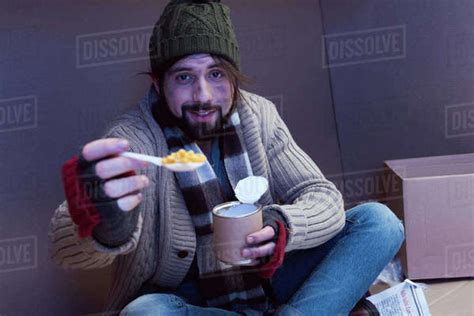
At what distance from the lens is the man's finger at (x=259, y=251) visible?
118 cm

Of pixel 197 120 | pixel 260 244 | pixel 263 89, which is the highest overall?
pixel 263 89

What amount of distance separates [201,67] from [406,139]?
0.95m

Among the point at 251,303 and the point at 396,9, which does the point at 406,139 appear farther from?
the point at 251,303

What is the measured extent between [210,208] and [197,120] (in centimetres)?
18

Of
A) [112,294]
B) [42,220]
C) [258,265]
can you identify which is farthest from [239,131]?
[42,220]

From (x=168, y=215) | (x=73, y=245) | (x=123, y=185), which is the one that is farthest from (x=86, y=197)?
(x=168, y=215)

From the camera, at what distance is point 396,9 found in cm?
201
